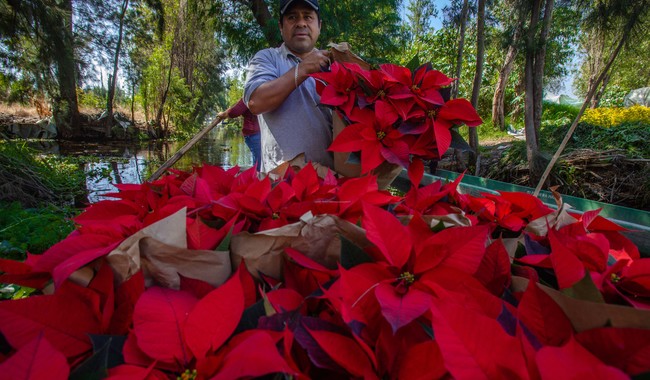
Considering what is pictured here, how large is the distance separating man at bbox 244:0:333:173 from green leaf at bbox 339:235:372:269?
2.69 feet

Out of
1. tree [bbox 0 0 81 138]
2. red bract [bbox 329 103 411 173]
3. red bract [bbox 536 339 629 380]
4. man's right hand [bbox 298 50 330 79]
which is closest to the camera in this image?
red bract [bbox 536 339 629 380]

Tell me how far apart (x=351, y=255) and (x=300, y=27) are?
1379mm

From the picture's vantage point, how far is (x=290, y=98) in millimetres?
1355

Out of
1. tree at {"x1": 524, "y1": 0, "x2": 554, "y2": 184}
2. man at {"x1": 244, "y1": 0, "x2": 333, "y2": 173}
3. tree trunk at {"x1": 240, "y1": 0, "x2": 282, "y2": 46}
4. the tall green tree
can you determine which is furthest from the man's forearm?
tree trunk at {"x1": 240, "y1": 0, "x2": 282, "y2": 46}

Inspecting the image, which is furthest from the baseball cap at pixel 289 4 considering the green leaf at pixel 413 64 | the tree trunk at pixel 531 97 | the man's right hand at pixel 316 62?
the tree trunk at pixel 531 97

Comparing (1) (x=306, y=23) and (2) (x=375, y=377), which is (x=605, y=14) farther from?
(2) (x=375, y=377)

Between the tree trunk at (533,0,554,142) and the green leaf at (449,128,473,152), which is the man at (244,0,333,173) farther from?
the tree trunk at (533,0,554,142)

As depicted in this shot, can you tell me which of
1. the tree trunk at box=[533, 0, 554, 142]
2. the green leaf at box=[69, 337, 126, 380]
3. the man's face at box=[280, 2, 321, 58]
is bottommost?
the green leaf at box=[69, 337, 126, 380]

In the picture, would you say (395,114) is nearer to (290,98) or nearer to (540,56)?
(290,98)

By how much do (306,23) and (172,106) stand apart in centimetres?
1783

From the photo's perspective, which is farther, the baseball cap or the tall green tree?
the tall green tree

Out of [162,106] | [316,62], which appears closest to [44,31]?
[316,62]

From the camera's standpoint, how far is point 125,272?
0.37 metres

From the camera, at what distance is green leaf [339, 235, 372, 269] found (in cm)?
38
